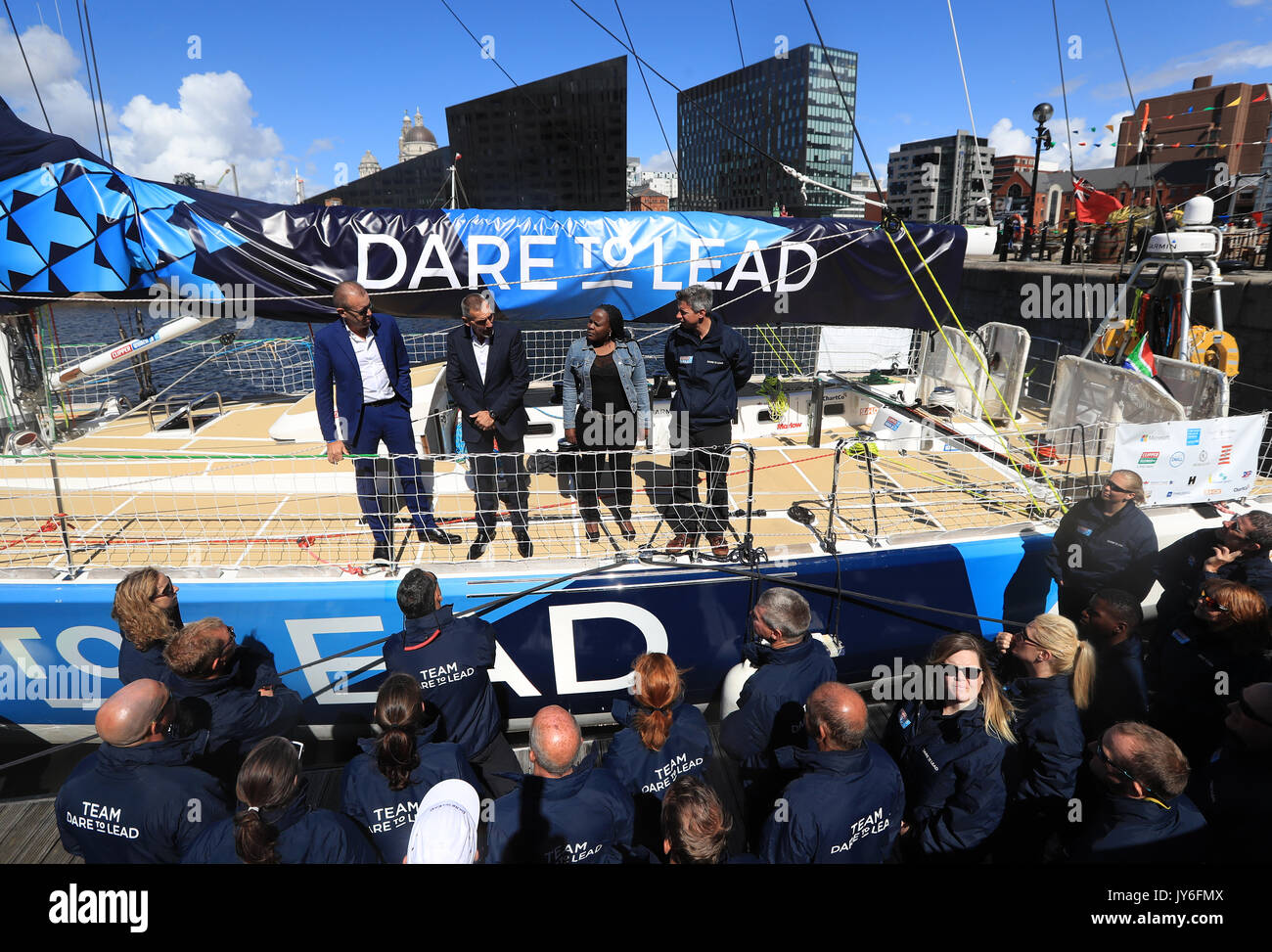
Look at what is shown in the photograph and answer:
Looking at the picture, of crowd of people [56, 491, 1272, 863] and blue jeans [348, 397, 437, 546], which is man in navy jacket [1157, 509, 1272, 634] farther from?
blue jeans [348, 397, 437, 546]

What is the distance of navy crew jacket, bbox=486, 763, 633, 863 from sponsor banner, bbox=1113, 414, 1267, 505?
3.79 meters

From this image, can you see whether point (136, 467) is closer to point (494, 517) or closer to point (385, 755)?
point (494, 517)

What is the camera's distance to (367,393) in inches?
166

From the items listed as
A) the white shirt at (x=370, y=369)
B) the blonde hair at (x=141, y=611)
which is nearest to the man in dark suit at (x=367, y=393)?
the white shirt at (x=370, y=369)

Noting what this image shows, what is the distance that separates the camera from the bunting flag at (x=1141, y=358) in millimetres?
5832

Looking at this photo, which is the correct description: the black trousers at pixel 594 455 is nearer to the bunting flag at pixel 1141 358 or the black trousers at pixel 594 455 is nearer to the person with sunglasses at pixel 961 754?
the person with sunglasses at pixel 961 754

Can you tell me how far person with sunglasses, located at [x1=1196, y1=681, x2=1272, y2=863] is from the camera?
7.41ft

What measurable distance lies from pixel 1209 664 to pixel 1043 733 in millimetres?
1074

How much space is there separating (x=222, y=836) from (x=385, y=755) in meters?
0.51

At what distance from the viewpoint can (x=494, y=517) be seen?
443 centimetres

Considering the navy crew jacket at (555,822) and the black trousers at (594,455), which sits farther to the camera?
the black trousers at (594,455)

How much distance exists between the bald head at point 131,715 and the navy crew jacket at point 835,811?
81.0 inches

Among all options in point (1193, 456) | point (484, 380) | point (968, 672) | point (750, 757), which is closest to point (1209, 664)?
point (968, 672)

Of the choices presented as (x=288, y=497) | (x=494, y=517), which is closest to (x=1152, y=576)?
(x=494, y=517)
